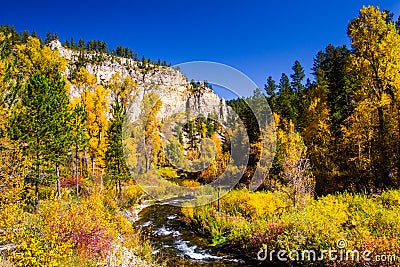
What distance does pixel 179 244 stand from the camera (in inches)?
661

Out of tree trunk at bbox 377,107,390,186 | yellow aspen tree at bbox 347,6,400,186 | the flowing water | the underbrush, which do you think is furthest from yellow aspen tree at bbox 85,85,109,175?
tree trunk at bbox 377,107,390,186

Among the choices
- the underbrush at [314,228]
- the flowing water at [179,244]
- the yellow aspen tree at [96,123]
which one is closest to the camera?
the underbrush at [314,228]

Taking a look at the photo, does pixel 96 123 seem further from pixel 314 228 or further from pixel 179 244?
pixel 314 228

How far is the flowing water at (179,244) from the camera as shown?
1378cm

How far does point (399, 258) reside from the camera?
888 cm

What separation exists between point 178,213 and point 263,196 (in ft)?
25.4

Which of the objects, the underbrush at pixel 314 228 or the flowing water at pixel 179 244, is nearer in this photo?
the underbrush at pixel 314 228

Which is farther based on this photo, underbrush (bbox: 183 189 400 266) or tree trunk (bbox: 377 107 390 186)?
tree trunk (bbox: 377 107 390 186)

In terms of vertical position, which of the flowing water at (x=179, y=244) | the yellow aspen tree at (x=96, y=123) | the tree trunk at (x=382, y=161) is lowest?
the flowing water at (x=179, y=244)

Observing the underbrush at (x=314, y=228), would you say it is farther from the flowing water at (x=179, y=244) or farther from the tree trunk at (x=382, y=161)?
the tree trunk at (x=382, y=161)

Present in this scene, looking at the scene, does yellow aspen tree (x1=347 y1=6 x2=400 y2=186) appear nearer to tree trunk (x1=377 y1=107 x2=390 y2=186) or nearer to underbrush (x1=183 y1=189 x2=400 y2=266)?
tree trunk (x1=377 y1=107 x2=390 y2=186)

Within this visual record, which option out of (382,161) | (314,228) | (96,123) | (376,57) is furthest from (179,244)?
(376,57)

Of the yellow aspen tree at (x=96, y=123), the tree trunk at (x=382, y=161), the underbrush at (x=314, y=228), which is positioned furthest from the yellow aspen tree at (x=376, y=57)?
the yellow aspen tree at (x=96, y=123)

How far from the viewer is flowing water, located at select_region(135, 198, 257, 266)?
13781 mm
